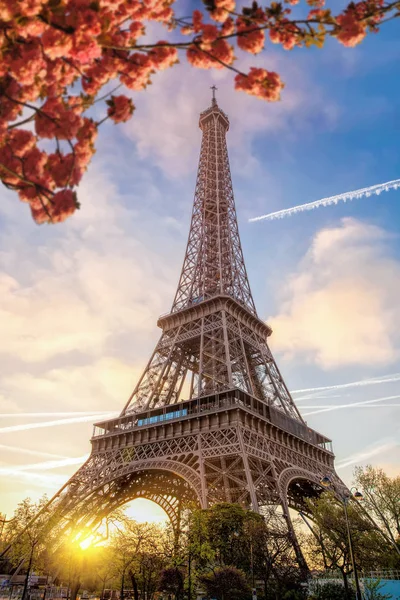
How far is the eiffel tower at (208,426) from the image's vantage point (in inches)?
1465

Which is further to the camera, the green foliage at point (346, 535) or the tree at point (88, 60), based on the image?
the green foliage at point (346, 535)

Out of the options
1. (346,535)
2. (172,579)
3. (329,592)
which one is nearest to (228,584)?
(172,579)

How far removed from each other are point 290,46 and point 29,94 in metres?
4.18

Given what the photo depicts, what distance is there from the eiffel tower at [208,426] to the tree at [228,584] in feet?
17.3

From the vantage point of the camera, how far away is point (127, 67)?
298 inches

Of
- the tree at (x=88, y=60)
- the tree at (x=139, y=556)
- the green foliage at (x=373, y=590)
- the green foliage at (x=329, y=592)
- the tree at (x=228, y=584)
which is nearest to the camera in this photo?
the tree at (x=88, y=60)

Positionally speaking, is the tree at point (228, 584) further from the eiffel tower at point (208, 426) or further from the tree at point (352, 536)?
the tree at point (352, 536)

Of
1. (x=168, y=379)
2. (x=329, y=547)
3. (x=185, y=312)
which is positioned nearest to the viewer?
(x=329, y=547)

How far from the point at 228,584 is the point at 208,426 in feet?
45.9

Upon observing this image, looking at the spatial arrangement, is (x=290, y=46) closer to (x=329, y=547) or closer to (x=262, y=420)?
(x=262, y=420)

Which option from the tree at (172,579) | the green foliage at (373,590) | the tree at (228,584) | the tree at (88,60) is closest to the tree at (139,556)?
the tree at (172,579)

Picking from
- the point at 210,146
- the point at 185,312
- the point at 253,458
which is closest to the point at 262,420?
the point at 253,458

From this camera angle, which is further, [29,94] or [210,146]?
[210,146]

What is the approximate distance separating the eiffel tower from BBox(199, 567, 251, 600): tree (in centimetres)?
527
